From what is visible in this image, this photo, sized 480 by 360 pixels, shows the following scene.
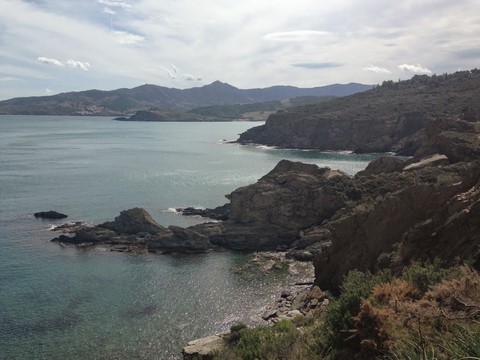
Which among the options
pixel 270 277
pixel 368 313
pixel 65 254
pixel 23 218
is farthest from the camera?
pixel 23 218

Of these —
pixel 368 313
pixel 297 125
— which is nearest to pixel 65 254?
pixel 368 313

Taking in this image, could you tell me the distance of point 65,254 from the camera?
46594 mm

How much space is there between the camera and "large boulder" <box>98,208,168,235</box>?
52.2m

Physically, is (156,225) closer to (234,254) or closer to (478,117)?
(234,254)

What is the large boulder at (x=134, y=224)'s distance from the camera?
52250mm

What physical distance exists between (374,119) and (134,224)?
331 ft

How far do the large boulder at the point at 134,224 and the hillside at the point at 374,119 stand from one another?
267 feet

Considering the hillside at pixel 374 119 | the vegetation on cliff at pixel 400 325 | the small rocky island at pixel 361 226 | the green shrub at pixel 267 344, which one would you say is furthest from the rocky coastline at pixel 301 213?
the hillside at pixel 374 119

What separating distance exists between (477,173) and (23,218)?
2093 inches

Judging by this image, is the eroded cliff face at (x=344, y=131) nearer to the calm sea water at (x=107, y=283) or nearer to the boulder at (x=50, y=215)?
the calm sea water at (x=107, y=283)

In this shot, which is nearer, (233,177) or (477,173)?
(477,173)

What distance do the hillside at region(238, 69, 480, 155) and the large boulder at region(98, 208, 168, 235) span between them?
267ft

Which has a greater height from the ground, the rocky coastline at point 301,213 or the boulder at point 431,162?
the boulder at point 431,162

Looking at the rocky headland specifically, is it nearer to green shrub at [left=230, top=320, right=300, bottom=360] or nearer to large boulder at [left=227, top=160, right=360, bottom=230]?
large boulder at [left=227, top=160, right=360, bottom=230]
